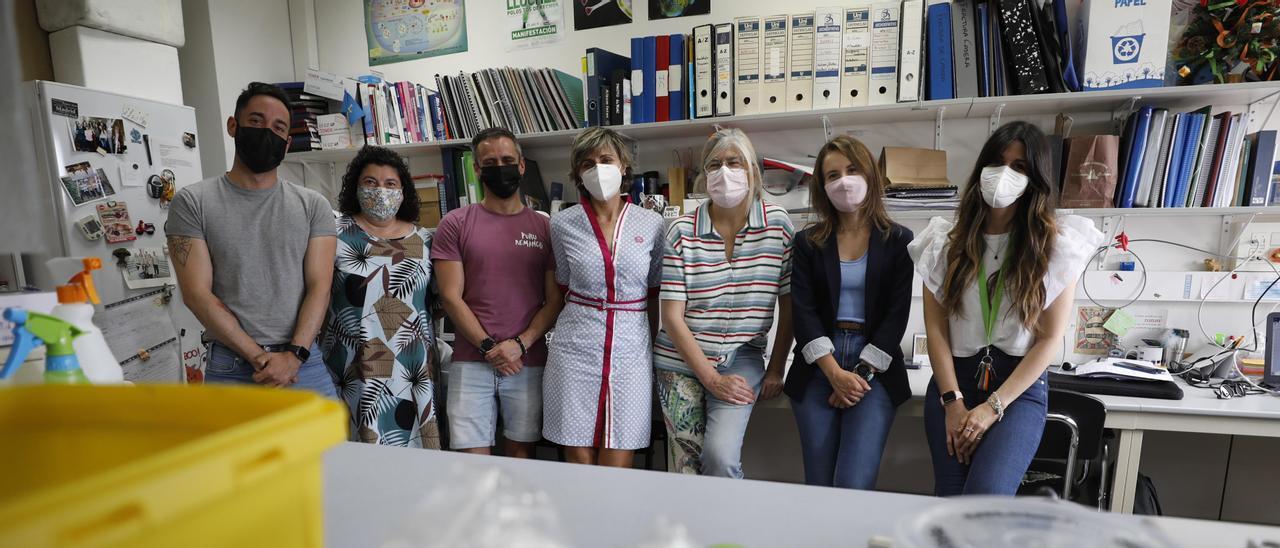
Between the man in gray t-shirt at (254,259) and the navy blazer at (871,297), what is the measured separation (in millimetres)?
1543

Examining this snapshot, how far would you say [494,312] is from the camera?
78.0 inches

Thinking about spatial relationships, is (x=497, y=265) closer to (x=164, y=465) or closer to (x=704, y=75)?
(x=704, y=75)

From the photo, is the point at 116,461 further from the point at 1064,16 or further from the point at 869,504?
the point at 1064,16

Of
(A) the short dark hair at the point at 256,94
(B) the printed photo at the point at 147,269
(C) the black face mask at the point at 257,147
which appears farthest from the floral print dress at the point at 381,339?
(B) the printed photo at the point at 147,269

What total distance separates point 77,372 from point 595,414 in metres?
1.29

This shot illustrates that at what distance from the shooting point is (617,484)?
0.93 metres

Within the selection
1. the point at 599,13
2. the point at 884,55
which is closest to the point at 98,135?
the point at 599,13

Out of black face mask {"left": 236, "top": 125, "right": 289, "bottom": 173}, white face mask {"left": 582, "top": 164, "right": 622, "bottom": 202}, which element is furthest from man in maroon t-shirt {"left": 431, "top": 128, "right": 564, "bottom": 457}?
black face mask {"left": 236, "top": 125, "right": 289, "bottom": 173}

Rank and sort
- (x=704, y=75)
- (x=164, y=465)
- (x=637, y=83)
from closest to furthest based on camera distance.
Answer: (x=164, y=465) < (x=704, y=75) < (x=637, y=83)

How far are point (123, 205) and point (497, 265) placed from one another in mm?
1950

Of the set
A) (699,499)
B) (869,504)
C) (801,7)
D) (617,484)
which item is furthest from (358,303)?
(801,7)

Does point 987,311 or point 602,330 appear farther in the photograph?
point 602,330

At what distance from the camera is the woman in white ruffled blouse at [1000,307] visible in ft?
5.11

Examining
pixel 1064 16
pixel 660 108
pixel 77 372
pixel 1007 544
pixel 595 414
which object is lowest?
pixel 595 414
